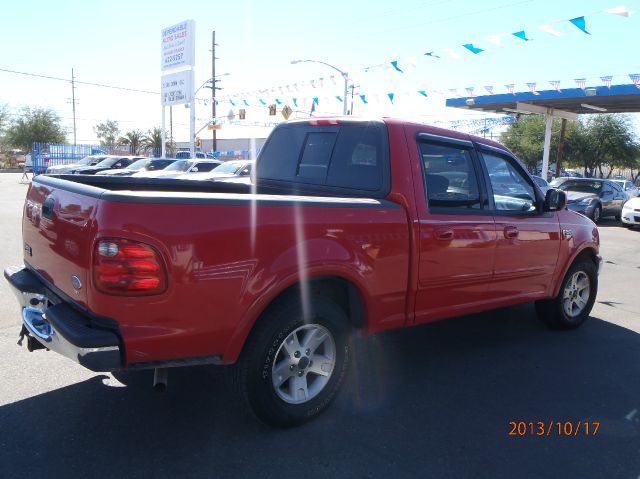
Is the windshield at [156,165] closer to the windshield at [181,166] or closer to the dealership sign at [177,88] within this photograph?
the windshield at [181,166]

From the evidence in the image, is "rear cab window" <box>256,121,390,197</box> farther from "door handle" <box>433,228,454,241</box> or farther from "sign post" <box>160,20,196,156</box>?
"sign post" <box>160,20,196,156</box>

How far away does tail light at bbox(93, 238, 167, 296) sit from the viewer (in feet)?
8.52

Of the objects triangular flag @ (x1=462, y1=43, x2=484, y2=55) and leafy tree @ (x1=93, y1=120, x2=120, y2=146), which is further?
leafy tree @ (x1=93, y1=120, x2=120, y2=146)

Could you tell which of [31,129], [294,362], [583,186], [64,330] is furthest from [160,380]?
[31,129]

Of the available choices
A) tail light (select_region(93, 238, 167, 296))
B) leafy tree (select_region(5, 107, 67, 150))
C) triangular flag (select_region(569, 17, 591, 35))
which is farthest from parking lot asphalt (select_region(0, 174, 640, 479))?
leafy tree (select_region(5, 107, 67, 150))

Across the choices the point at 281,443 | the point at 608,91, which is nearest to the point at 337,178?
the point at 281,443

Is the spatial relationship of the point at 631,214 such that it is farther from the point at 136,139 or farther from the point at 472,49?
the point at 136,139

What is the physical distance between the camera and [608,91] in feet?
62.7

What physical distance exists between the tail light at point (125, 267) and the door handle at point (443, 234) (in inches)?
78.8

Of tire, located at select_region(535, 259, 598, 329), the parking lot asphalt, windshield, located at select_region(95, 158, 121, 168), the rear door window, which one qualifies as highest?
the rear door window

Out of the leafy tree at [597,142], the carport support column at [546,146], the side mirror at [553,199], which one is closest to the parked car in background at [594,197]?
the carport support column at [546,146]

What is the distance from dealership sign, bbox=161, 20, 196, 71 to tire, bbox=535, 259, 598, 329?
2759 cm

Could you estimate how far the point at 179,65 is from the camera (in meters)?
30.4
